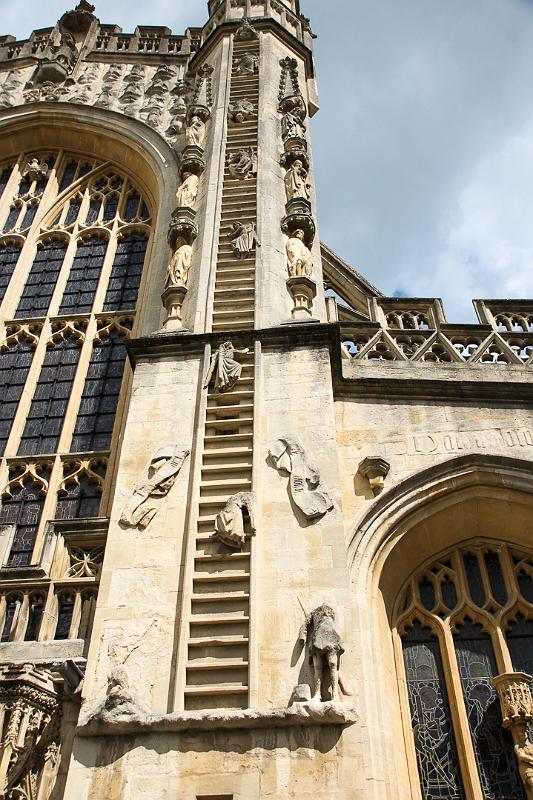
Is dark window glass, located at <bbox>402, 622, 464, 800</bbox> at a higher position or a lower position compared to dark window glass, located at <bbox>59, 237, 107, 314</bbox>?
lower

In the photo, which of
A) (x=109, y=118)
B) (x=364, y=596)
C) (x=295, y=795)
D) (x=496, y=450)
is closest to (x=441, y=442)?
(x=496, y=450)

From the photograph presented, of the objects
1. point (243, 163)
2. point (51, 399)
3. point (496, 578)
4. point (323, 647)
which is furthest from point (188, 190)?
point (323, 647)

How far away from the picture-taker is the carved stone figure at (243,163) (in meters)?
13.0

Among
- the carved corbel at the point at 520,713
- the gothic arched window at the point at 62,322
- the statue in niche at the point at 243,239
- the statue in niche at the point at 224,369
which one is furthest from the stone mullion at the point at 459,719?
the statue in niche at the point at 243,239

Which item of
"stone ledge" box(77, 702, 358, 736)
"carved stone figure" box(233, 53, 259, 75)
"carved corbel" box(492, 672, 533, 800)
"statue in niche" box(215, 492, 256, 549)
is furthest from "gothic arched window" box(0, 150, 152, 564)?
"carved corbel" box(492, 672, 533, 800)

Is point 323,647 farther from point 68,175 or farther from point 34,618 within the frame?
point 68,175

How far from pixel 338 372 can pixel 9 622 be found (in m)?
4.55

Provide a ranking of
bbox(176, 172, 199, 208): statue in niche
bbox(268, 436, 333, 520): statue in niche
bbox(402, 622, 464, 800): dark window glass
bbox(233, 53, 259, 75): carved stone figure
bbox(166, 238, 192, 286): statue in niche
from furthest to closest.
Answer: bbox(233, 53, 259, 75): carved stone figure < bbox(176, 172, 199, 208): statue in niche < bbox(166, 238, 192, 286): statue in niche < bbox(268, 436, 333, 520): statue in niche < bbox(402, 622, 464, 800): dark window glass

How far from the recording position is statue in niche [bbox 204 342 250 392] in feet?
29.5

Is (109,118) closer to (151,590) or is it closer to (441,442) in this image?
(441,442)

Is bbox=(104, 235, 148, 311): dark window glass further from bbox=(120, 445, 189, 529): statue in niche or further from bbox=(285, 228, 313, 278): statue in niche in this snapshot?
bbox=(120, 445, 189, 529): statue in niche

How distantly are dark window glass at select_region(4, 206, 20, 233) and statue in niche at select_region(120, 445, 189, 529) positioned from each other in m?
9.07

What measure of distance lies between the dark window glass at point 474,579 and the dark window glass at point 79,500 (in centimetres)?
459

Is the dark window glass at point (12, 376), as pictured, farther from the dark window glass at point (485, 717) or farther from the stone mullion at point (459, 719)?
the dark window glass at point (485, 717)
